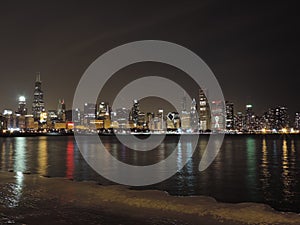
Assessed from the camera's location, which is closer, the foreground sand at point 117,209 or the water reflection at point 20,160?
the foreground sand at point 117,209

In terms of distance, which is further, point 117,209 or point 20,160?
point 20,160

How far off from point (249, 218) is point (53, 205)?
5.40m

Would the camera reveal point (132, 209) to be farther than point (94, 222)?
Yes

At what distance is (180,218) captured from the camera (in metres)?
8.77

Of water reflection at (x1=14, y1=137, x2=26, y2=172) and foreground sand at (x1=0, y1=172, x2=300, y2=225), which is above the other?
foreground sand at (x1=0, y1=172, x2=300, y2=225)

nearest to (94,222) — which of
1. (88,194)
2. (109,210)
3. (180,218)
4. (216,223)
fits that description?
(109,210)

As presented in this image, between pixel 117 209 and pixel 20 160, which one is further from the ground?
pixel 117 209

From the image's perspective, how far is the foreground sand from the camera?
8547 millimetres

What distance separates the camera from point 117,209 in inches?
379

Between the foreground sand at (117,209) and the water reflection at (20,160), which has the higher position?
the foreground sand at (117,209)

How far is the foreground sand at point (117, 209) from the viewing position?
855cm

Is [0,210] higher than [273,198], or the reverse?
[0,210]

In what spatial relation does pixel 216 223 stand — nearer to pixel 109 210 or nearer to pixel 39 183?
pixel 109 210

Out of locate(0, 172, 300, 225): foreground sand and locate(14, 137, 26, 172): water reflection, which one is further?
locate(14, 137, 26, 172): water reflection
